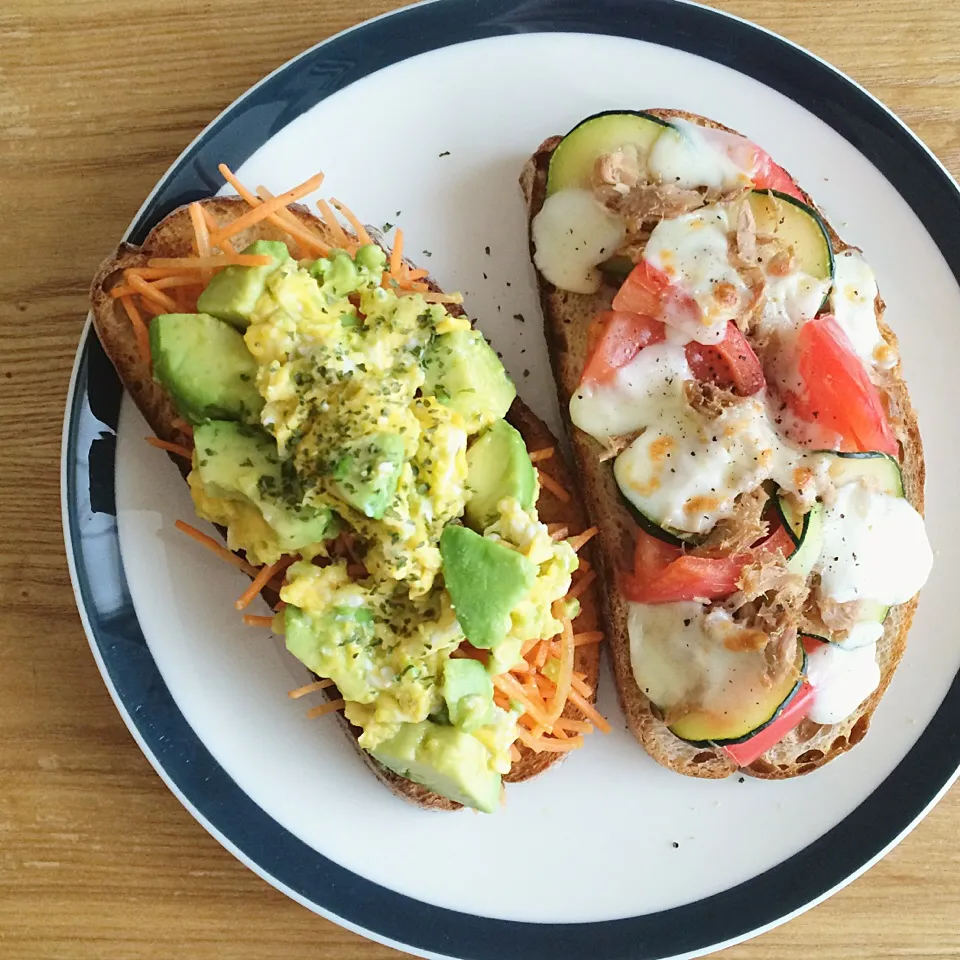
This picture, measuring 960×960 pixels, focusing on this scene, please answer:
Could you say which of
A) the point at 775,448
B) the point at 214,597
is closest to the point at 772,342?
the point at 775,448

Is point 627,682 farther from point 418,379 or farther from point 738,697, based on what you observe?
point 418,379

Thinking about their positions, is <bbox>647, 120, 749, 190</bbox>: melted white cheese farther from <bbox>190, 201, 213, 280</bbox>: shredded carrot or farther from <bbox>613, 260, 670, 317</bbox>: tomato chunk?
<bbox>190, 201, 213, 280</bbox>: shredded carrot

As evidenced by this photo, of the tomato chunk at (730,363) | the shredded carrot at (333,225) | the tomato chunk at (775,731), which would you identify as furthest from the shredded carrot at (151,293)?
the tomato chunk at (775,731)

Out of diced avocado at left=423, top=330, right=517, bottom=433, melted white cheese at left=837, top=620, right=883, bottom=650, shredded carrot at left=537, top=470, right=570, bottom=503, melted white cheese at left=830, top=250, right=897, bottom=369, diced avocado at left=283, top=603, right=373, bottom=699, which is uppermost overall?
melted white cheese at left=830, top=250, right=897, bottom=369

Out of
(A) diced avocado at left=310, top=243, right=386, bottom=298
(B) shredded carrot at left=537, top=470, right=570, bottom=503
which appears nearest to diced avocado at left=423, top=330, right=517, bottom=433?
(A) diced avocado at left=310, top=243, right=386, bottom=298

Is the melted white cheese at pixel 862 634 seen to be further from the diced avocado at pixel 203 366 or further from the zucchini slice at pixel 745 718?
the diced avocado at pixel 203 366

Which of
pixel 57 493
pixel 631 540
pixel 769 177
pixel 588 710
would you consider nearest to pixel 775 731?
pixel 588 710
